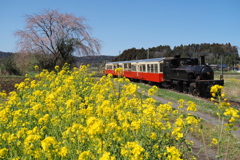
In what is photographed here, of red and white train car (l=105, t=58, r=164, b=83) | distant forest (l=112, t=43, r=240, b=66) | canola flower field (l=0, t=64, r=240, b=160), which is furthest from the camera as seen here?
distant forest (l=112, t=43, r=240, b=66)

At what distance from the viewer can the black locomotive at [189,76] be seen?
13398 millimetres

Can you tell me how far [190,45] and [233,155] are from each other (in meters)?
83.2

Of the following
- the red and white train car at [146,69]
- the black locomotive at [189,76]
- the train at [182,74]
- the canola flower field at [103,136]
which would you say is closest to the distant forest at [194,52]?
the red and white train car at [146,69]

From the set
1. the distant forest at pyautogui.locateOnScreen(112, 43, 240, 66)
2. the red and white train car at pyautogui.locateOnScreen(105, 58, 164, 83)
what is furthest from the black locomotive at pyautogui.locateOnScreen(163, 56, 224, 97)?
Answer: the distant forest at pyautogui.locateOnScreen(112, 43, 240, 66)

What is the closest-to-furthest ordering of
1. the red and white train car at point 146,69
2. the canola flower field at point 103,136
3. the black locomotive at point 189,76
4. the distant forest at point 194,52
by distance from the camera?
the canola flower field at point 103,136 < the black locomotive at point 189,76 < the red and white train car at point 146,69 < the distant forest at point 194,52

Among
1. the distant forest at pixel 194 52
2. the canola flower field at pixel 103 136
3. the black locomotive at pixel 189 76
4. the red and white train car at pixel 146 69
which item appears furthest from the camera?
the distant forest at pixel 194 52

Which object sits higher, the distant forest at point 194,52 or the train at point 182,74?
the distant forest at point 194,52

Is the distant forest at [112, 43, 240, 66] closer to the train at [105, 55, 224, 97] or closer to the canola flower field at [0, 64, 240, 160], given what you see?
the train at [105, 55, 224, 97]

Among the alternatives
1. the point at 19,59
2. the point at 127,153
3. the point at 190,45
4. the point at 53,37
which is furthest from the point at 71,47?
the point at 190,45

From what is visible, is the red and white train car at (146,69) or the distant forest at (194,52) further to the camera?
the distant forest at (194,52)

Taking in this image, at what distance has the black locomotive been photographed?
13.4m

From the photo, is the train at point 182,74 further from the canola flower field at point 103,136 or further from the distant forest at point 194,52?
the distant forest at point 194,52

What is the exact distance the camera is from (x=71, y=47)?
1021 inches

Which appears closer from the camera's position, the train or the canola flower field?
the canola flower field
